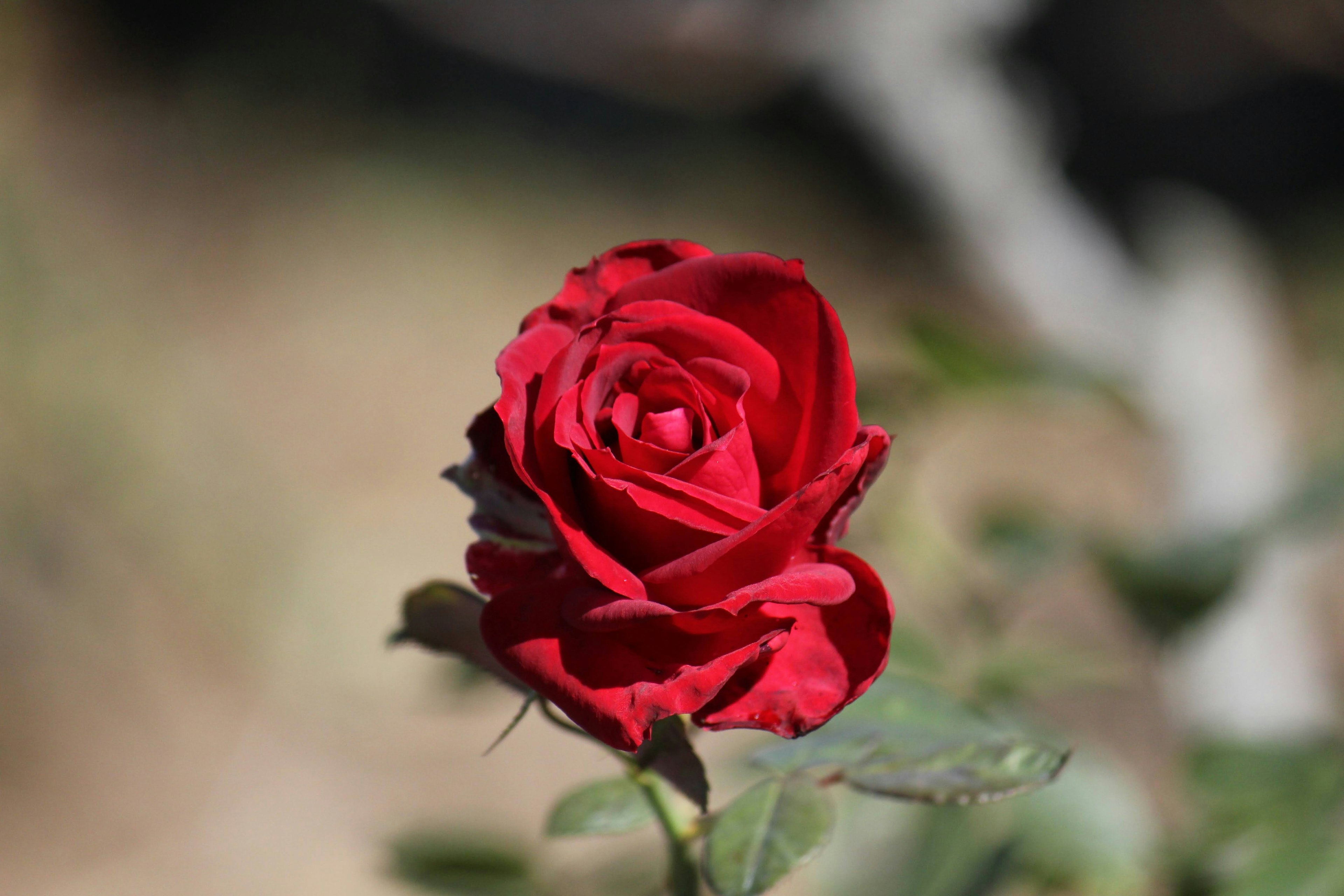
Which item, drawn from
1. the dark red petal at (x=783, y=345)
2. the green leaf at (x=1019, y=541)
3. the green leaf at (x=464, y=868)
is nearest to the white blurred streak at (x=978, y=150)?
the green leaf at (x=1019, y=541)

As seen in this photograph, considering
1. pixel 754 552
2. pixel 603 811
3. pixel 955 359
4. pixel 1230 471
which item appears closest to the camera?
pixel 754 552

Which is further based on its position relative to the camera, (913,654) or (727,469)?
(913,654)

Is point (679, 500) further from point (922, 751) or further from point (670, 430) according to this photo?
point (922, 751)

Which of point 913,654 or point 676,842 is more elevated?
point 913,654

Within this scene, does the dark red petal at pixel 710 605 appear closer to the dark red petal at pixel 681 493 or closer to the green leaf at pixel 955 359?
the dark red petal at pixel 681 493

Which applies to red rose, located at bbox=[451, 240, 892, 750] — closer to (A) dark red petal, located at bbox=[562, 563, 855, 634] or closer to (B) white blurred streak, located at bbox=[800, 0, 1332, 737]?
(A) dark red petal, located at bbox=[562, 563, 855, 634]

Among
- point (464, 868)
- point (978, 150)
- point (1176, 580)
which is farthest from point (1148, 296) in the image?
point (464, 868)
